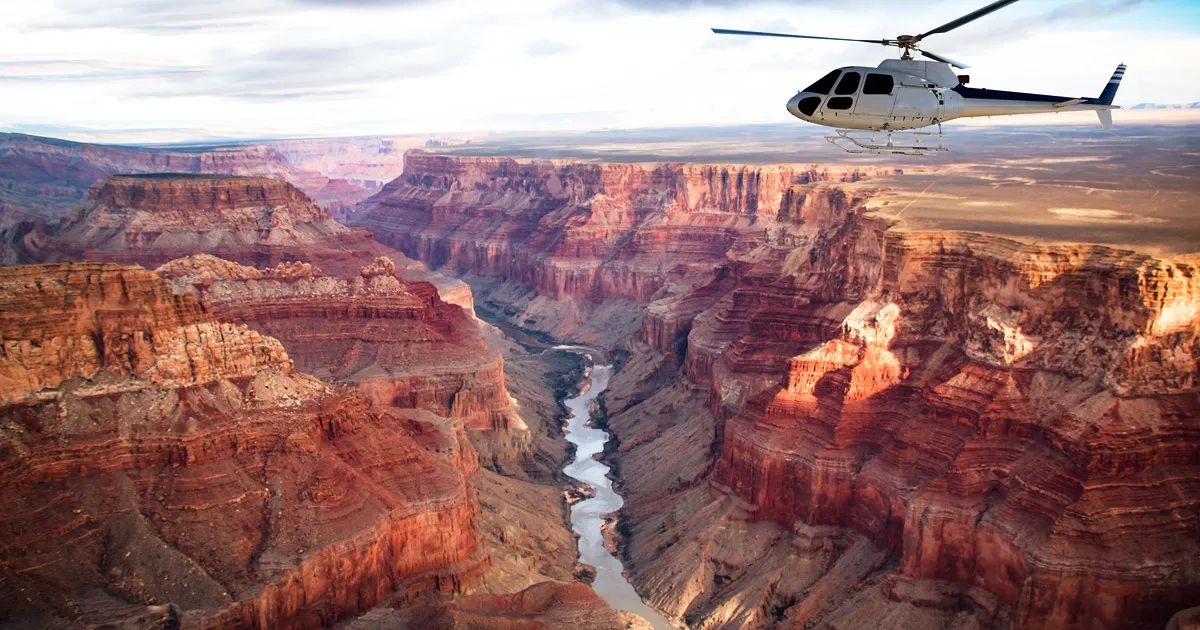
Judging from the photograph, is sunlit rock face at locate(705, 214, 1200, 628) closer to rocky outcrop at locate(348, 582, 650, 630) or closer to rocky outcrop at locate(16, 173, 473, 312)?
rocky outcrop at locate(348, 582, 650, 630)

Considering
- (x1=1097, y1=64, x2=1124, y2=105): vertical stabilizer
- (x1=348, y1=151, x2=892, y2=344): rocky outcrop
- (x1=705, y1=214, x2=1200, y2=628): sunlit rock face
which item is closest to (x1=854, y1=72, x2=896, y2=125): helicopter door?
(x1=1097, y1=64, x2=1124, y2=105): vertical stabilizer

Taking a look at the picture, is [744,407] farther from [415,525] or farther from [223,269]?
[223,269]

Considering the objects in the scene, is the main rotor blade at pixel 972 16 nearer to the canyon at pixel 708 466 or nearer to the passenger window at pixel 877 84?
the passenger window at pixel 877 84

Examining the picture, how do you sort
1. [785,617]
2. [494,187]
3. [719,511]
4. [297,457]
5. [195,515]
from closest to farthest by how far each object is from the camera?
[195,515]
[297,457]
[785,617]
[719,511]
[494,187]

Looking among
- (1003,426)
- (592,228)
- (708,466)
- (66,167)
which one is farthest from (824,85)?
(66,167)

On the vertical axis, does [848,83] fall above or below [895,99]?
above

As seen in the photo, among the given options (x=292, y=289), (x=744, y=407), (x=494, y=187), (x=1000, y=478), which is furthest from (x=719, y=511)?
(x=494, y=187)

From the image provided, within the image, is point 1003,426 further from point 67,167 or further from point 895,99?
point 67,167
